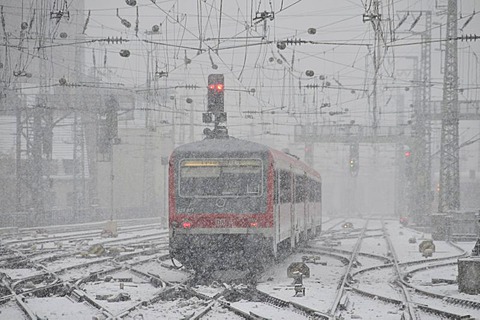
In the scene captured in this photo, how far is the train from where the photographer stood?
50.6 feet

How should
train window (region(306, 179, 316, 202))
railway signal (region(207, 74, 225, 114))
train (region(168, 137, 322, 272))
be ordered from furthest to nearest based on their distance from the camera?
train window (region(306, 179, 316, 202)) < railway signal (region(207, 74, 225, 114)) < train (region(168, 137, 322, 272))

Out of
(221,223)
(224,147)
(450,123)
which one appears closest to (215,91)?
(224,147)

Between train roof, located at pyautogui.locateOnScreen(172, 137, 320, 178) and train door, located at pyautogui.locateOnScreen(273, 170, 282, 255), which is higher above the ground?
train roof, located at pyautogui.locateOnScreen(172, 137, 320, 178)

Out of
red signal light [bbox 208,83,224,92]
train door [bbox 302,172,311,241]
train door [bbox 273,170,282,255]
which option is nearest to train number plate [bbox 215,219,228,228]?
train door [bbox 273,170,282,255]

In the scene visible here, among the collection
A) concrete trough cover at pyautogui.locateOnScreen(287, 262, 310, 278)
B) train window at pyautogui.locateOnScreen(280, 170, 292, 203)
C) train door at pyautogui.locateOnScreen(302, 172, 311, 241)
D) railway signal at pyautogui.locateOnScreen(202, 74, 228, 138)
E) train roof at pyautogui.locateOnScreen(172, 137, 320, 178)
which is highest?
railway signal at pyautogui.locateOnScreen(202, 74, 228, 138)

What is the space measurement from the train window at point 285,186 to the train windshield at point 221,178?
1463mm

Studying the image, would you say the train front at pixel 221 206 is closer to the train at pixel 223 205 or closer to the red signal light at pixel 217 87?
the train at pixel 223 205

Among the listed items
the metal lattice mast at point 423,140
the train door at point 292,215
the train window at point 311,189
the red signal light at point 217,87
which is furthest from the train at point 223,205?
the metal lattice mast at point 423,140

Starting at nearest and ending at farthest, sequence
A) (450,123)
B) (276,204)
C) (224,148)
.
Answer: (224,148)
(276,204)
(450,123)

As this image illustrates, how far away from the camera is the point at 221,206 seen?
15.5 m

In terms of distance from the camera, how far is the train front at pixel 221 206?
15.4 m

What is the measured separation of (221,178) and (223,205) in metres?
0.60

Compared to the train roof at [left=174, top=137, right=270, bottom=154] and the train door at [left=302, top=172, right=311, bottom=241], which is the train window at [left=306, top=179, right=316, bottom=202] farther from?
the train roof at [left=174, top=137, right=270, bottom=154]

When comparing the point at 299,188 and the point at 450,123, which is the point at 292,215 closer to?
the point at 299,188
